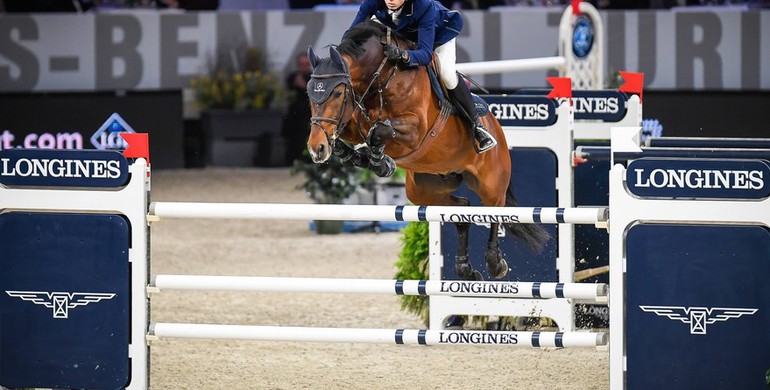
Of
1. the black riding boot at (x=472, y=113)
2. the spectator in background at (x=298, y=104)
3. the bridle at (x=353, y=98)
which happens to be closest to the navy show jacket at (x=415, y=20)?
the bridle at (x=353, y=98)

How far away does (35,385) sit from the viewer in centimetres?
568

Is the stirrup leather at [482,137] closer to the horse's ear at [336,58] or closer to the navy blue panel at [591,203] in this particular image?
the horse's ear at [336,58]

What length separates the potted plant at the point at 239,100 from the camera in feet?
56.0

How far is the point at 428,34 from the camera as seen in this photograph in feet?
20.2

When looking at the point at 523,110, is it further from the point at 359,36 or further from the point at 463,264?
the point at 359,36

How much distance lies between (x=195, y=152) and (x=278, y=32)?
211 centimetres

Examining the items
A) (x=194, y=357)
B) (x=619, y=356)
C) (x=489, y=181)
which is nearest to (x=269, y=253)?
(x=194, y=357)

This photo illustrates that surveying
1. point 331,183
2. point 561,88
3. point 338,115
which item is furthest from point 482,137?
point 331,183

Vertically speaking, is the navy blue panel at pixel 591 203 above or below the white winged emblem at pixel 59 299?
above

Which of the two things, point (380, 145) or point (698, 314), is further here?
point (380, 145)

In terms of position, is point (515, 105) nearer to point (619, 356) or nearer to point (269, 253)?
point (619, 356)

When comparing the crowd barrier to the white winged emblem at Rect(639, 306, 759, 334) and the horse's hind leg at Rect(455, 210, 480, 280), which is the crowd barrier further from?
the horse's hind leg at Rect(455, 210, 480, 280)

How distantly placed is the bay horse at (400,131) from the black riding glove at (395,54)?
60 mm

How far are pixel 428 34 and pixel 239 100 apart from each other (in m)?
11.3
